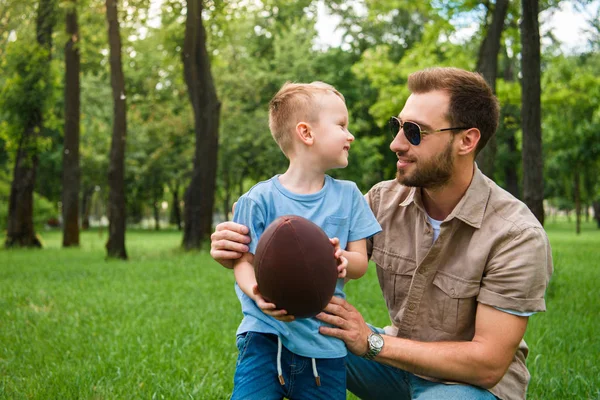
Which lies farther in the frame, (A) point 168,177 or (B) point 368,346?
(A) point 168,177

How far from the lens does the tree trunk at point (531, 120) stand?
8.42 m

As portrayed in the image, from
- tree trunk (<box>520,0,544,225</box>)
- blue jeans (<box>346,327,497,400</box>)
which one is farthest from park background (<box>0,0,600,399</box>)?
blue jeans (<box>346,327,497,400</box>)

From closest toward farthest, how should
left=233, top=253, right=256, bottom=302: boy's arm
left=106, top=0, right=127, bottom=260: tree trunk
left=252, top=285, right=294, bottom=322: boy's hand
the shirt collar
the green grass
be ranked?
left=252, top=285, right=294, bottom=322: boy's hand
left=233, top=253, right=256, bottom=302: boy's arm
the shirt collar
the green grass
left=106, top=0, right=127, bottom=260: tree trunk

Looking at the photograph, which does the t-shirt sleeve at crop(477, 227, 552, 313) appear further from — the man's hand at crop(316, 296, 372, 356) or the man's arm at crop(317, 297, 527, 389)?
the man's hand at crop(316, 296, 372, 356)

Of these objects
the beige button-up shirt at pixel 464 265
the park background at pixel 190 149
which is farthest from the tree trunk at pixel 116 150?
the beige button-up shirt at pixel 464 265

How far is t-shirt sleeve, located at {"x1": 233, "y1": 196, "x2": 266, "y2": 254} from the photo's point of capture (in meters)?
2.80

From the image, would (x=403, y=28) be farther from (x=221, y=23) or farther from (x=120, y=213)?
(x=120, y=213)

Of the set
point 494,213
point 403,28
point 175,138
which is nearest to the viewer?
point 494,213

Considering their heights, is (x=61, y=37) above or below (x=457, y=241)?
above

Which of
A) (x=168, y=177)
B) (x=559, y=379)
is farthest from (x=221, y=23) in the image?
(x=168, y=177)

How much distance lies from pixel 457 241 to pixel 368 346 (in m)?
0.70

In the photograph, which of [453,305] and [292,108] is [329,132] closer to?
[292,108]

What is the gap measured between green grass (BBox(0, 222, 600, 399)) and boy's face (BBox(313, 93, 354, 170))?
7.19ft

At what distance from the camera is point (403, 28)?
34.2 m
